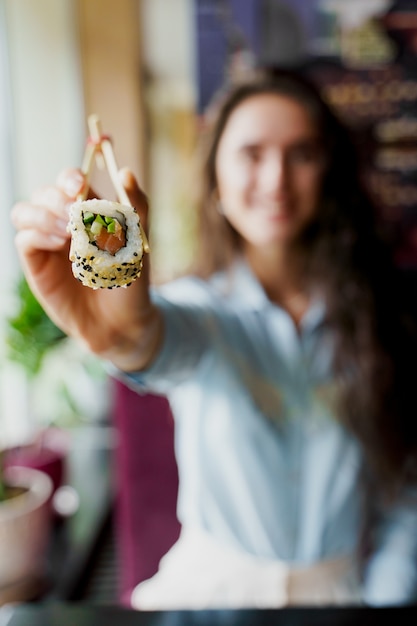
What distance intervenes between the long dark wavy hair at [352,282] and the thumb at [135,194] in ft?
1.55

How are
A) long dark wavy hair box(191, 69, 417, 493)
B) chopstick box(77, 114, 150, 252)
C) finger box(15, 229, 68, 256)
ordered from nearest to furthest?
chopstick box(77, 114, 150, 252) < finger box(15, 229, 68, 256) < long dark wavy hair box(191, 69, 417, 493)

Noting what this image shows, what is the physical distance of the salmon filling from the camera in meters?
0.51

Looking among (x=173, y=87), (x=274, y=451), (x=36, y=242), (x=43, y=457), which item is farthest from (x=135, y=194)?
(x=173, y=87)

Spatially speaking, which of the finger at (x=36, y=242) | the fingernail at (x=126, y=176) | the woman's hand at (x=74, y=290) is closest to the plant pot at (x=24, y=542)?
the woman's hand at (x=74, y=290)

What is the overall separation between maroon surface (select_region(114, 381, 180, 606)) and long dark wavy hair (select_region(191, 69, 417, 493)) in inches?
13.1

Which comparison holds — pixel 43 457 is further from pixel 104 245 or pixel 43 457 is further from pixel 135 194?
pixel 104 245

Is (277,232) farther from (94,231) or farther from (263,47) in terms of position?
(263,47)

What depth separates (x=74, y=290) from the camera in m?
0.76

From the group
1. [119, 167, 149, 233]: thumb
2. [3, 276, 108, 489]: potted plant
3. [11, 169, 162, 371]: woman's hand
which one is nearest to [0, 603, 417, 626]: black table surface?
[11, 169, 162, 371]: woman's hand

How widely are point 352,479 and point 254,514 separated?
18 centimetres

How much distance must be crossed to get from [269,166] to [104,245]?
0.56 m

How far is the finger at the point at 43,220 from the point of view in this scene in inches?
27.0

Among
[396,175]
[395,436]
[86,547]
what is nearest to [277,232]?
[395,436]

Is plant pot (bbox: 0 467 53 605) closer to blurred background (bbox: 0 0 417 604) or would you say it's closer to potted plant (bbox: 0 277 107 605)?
potted plant (bbox: 0 277 107 605)
